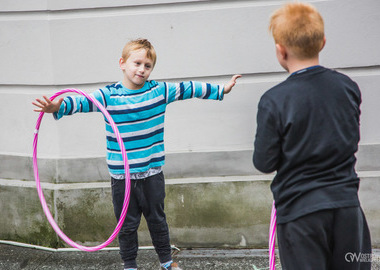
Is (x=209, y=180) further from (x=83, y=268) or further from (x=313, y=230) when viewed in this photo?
(x=313, y=230)

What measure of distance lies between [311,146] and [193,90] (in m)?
1.61

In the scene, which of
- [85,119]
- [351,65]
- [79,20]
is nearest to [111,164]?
[85,119]

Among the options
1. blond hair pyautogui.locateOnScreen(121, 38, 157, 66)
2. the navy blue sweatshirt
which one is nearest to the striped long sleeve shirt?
blond hair pyautogui.locateOnScreen(121, 38, 157, 66)

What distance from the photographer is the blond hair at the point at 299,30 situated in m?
2.63

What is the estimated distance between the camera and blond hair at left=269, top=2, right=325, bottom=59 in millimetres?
2627

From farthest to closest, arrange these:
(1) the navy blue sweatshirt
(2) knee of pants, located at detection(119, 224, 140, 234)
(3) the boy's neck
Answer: (2) knee of pants, located at detection(119, 224, 140, 234) → (3) the boy's neck → (1) the navy blue sweatshirt

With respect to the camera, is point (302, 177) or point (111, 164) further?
point (111, 164)

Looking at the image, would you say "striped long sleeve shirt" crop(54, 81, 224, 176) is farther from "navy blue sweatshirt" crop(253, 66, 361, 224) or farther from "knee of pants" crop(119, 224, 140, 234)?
"navy blue sweatshirt" crop(253, 66, 361, 224)

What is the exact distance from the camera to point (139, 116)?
3910mm

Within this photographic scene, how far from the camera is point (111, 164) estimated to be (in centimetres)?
405

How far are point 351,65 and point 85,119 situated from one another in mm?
2580

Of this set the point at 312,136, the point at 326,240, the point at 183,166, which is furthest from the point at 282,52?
the point at 183,166

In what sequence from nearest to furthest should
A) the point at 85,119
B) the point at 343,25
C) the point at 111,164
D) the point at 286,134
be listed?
the point at 286,134, the point at 111,164, the point at 343,25, the point at 85,119

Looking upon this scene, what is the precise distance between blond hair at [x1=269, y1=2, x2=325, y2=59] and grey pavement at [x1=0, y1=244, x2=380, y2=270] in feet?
8.40
